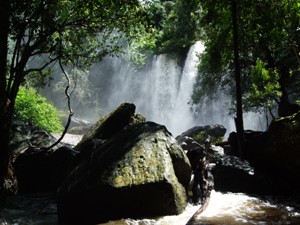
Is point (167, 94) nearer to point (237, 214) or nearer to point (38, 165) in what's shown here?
point (38, 165)

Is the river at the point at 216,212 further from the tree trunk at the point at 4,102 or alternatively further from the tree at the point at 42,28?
the tree at the point at 42,28

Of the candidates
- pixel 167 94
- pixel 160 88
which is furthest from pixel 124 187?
pixel 160 88

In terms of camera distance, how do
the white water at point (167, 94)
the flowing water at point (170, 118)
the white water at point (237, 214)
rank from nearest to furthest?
the white water at point (237, 214) < the flowing water at point (170, 118) < the white water at point (167, 94)

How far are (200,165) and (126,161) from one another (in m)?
2.43

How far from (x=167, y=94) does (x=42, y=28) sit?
2422 cm

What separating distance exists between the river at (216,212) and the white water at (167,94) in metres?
16.4

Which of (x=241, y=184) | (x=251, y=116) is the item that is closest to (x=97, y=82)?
(x=251, y=116)

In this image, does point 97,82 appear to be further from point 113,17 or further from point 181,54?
point 113,17

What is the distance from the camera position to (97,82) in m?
45.3

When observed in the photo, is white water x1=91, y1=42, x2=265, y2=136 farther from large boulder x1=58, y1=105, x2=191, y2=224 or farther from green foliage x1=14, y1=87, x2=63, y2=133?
large boulder x1=58, y1=105, x2=191, y2=224

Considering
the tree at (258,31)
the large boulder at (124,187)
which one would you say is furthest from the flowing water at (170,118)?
the tree at (258,31)

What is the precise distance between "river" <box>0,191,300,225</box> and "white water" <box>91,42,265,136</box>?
1639 cm

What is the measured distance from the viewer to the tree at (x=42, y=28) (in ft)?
24.5

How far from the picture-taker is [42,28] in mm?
8320
